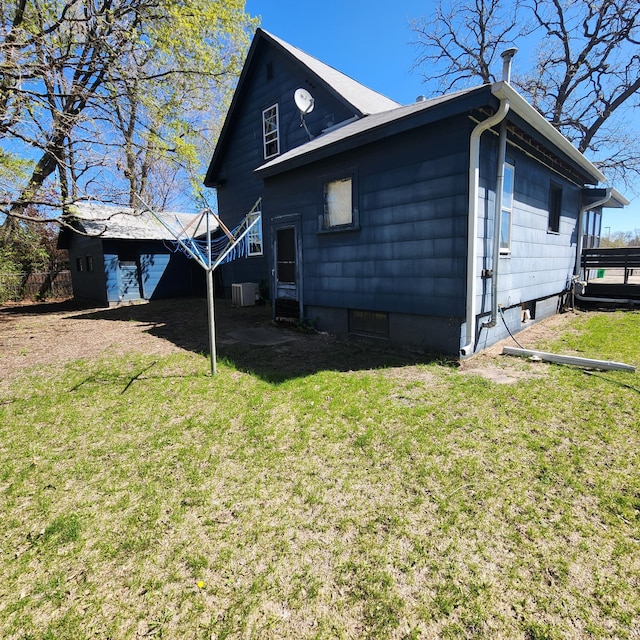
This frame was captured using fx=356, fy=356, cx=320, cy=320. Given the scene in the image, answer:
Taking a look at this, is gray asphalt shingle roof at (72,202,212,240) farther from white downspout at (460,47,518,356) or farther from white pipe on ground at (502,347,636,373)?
white pipe on ground at (502,347,636,373)

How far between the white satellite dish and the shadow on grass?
5.67 metres

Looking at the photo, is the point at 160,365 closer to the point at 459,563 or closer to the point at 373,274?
the point at 373,274

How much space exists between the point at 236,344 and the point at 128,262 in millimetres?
10533

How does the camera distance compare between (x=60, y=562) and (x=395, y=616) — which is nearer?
(x=395, y=616)

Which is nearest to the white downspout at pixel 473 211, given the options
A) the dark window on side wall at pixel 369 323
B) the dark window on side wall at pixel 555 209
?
the dark window on side wall at pixel 369 323

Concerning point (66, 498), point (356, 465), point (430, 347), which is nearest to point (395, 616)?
point (356, 465)

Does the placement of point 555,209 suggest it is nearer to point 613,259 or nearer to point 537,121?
point 613,259

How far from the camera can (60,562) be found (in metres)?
2.02

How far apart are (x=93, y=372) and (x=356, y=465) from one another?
4518 millimetres

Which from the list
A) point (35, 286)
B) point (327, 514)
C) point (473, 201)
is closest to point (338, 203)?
point (473, 201)

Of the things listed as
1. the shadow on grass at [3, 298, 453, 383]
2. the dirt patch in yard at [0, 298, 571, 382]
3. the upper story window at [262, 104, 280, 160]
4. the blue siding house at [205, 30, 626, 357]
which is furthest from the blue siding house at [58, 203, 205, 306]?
the blue siding house at [205, 30, 626, 357]

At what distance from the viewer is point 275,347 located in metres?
6.69

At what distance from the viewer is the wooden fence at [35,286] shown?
17.3 m

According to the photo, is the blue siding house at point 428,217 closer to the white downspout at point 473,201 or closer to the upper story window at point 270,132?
the white downspout at point 473,201
